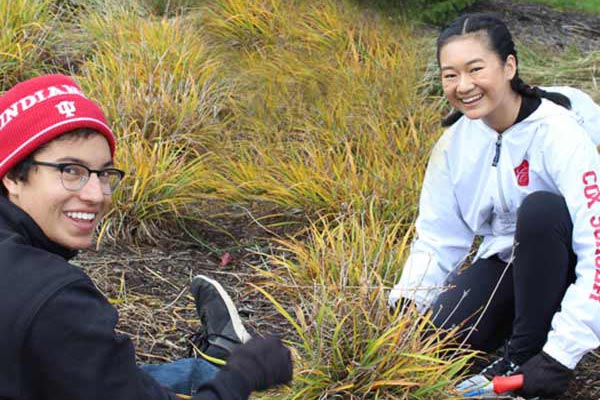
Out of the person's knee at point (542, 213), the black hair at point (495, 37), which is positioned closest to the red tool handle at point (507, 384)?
the person's knee at point (542, 213)

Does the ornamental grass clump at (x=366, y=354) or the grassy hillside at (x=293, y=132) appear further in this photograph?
the grassy hillside at (x=293, y=132)

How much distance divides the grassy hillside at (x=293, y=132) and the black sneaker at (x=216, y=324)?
0.19m

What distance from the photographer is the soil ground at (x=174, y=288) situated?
12.7 feet

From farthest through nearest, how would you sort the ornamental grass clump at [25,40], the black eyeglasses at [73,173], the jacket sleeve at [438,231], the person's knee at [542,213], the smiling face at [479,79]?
the ornamental grass clump at [25,40]
the jacket sleeve at [438,231]
the smiling face at [479,79]
the person's knee at [542,213]
the black eyeglasses at [73,173]

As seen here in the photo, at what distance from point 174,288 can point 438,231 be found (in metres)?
1.15

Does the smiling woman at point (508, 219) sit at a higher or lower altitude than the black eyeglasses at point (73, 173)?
lower

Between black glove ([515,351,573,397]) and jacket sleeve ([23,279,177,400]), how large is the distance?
1505 mm

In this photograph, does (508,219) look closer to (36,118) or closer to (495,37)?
(495,37)

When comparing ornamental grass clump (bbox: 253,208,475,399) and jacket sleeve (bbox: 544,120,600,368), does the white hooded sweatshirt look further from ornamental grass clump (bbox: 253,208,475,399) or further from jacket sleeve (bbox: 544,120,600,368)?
ornamental grass clump (bbox: 253,208,475,399)

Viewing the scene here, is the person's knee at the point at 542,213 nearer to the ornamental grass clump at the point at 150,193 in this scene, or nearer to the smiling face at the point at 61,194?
the smiling face at the point at 61,194

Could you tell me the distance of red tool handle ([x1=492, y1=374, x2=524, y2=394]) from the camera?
335cm

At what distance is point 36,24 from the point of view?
616 centimetres

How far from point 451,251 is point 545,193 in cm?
50

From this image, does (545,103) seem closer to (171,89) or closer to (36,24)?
(171,89)
